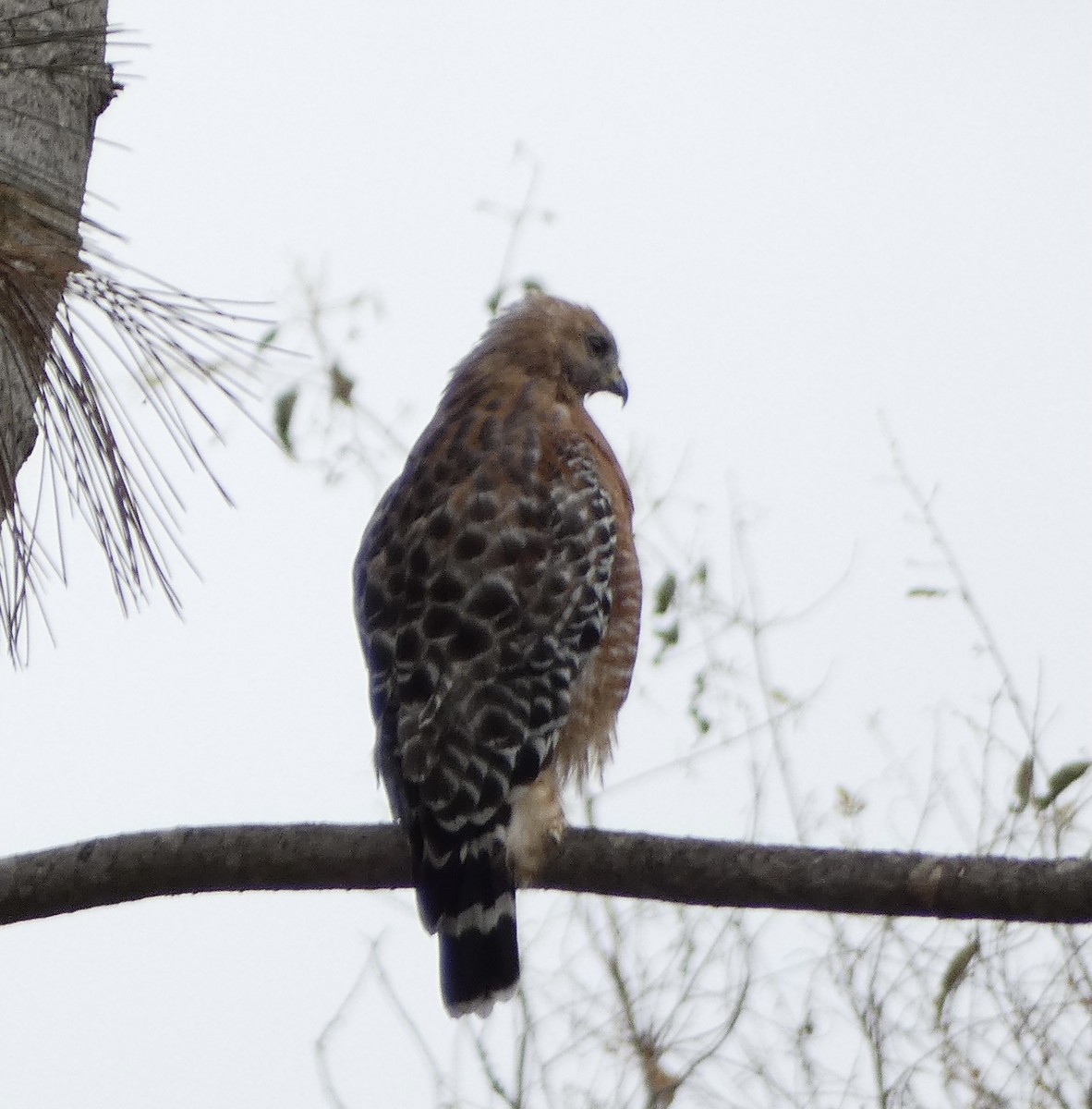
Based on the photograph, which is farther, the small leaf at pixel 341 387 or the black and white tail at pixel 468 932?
the small leaf at pixel 341 387

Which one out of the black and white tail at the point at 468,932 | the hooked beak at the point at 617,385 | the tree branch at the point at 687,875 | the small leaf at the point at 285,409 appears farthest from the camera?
the small leaf at the point at 285,409

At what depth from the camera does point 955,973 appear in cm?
404

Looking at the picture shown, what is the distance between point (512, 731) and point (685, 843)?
895mm

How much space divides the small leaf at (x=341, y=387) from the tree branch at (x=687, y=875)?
126 inches

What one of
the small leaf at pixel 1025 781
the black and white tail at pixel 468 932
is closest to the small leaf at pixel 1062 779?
the small leaf at pixel 1025 781

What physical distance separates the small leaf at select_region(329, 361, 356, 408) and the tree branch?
3203 mm

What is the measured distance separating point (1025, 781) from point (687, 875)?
1990 millimetres

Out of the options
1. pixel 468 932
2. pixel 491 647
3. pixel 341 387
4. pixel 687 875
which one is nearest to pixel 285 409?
pixel 341 387

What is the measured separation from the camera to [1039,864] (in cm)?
244

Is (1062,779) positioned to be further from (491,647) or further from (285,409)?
(285,409)

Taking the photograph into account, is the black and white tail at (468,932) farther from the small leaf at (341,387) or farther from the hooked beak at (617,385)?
the small leaf at (341,387)

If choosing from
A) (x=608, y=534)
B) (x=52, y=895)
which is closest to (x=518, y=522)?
(x=608, y=534)

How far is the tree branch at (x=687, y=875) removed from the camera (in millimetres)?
2447

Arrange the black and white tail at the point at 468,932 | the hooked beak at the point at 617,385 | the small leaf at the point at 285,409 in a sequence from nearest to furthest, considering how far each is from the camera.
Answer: the black and white tail at the point at 468,932 < the hooked beak at the point at 617,385 < the small leaf at the point at 285,409
